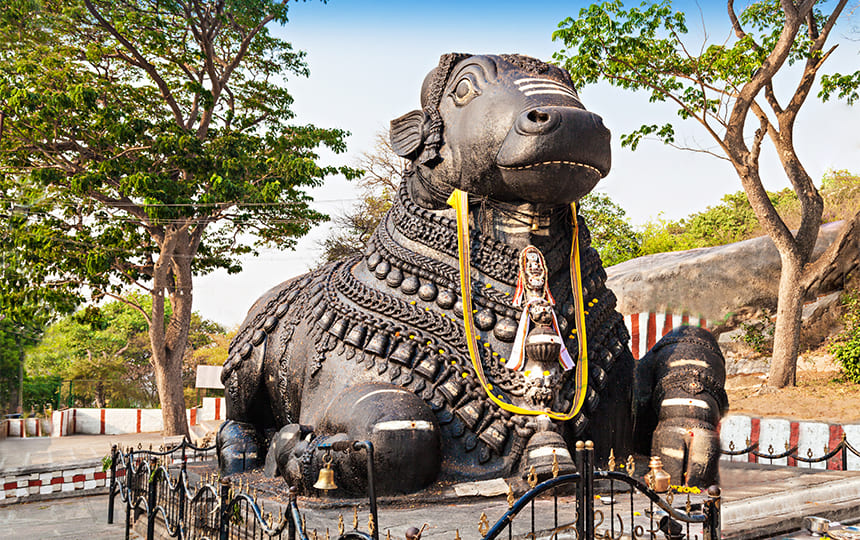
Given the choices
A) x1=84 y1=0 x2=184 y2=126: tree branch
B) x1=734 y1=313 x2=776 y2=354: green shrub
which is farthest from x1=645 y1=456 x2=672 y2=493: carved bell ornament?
x1=734 y1=313 x2=776 y2=354: green shrub

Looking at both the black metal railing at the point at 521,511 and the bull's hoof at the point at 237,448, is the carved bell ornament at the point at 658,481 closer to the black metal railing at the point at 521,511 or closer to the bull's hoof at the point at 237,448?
the black metal railing at the point at 521,511

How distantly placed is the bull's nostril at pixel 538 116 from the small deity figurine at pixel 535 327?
796mm

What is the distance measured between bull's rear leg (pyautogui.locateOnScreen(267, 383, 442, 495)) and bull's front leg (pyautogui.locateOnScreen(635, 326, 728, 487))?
Result: 54.8 inches

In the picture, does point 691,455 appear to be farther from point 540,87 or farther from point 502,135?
point 540,87

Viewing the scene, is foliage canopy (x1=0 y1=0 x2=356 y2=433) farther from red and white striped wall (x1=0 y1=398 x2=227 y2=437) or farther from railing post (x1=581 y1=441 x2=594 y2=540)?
railing post (x1=581 y1=441 x2=594 y2=540)

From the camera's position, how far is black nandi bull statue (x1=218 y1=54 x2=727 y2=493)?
391 cm

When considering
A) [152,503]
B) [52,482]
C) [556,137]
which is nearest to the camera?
[556,137]

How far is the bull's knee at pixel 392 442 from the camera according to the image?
3691mm

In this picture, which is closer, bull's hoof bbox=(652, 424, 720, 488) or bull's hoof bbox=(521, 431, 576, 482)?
bull's hoof bbox=(521, 431, 576, 482)

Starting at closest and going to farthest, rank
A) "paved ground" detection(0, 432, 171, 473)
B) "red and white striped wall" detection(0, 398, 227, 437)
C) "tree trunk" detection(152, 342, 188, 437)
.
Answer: "paved ground" detection(0, 432, 171, 473)
"tree trunk" detection(152, 342, 188, 437)
"red and white striped wall" detection(0, 398, 227, 437)

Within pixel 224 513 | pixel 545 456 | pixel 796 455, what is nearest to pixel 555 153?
pixel 545 456

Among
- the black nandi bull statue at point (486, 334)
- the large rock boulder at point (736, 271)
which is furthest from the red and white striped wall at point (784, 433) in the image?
the black nandi bull statue at point (486, 334)

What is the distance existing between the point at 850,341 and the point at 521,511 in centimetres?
1451

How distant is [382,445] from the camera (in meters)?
3.68
